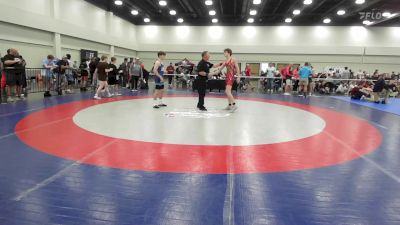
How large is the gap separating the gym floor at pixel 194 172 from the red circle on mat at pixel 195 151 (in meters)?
0.02

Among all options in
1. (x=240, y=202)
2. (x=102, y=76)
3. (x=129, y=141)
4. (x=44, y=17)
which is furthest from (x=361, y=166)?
(x=44, y=17)

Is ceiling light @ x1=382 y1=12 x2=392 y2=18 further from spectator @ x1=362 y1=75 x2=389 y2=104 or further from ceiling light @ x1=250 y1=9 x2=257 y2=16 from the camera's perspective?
spectator @ x1=362 y1=75 x2=389 y2=104

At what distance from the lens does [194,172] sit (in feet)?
12.6

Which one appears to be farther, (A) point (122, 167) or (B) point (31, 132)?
(B) point (31, 132)

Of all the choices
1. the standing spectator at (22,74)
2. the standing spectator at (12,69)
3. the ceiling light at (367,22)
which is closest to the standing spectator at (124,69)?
the standing spectator at (22,74)

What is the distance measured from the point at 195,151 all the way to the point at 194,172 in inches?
36.2

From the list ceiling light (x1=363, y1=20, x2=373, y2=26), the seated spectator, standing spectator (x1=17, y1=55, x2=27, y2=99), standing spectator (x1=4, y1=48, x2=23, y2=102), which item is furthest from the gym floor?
ceiling light (x1=363, y1=20, x2=373, y2=26)

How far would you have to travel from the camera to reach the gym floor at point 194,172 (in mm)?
2779

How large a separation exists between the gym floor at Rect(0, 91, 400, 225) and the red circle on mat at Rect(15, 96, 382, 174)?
Result: 0.05 ft

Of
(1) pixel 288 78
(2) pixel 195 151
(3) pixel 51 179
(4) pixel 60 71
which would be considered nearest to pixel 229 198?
(2) pixel 195 151

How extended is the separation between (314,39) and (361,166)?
25.0 metres

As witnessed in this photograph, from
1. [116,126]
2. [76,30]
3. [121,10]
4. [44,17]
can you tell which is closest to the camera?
[116,126]

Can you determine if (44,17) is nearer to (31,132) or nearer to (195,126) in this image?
(31,132)

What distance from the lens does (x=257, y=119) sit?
772 cm
